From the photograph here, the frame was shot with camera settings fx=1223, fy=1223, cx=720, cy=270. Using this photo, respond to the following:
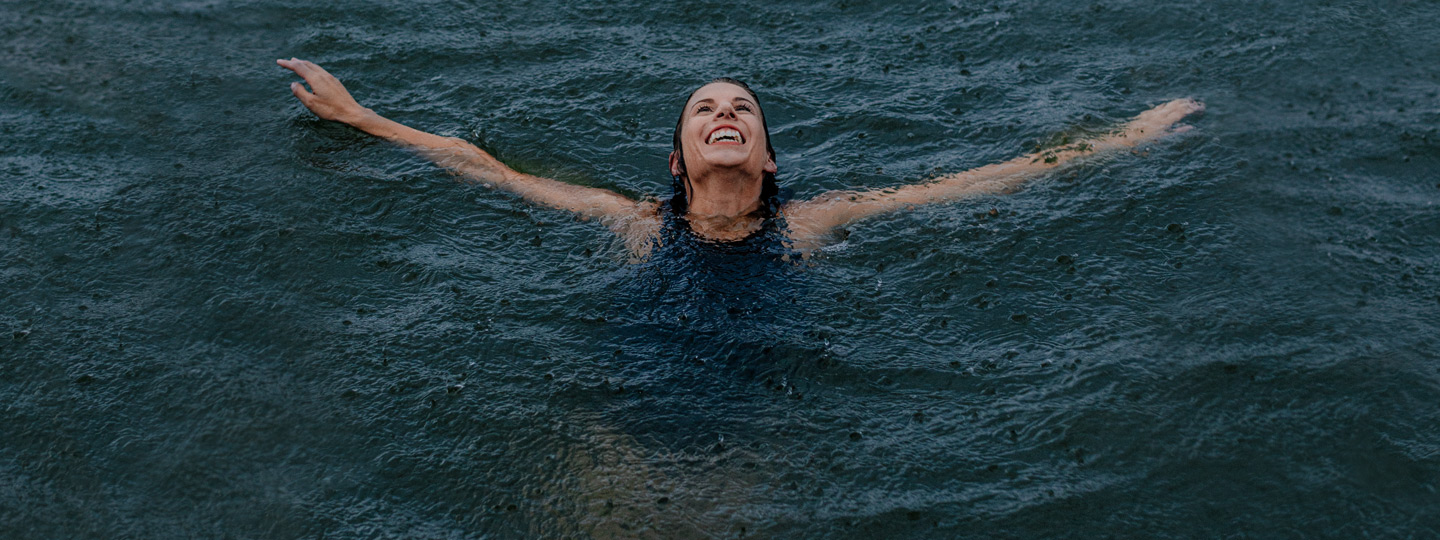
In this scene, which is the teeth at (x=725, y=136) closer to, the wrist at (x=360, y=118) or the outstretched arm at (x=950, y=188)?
the outstretched arm at (x=950, y=188)

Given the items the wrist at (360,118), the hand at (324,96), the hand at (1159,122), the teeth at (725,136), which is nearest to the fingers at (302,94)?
the hand at (324,96)

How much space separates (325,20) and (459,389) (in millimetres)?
5348

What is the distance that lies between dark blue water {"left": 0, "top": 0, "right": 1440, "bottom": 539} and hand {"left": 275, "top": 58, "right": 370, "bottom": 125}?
24 cm

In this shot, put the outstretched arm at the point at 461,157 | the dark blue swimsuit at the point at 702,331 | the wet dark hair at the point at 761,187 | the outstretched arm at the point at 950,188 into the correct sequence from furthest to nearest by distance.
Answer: the outstretched arm at the point at 461,157 → the outstretched arm at the point at 950,188 → the wet dark hair at the point at 761,187 → the dark blue swimsuit at the point at 702,331

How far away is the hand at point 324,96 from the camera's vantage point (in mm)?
7891

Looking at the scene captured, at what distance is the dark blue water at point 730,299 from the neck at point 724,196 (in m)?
0.44

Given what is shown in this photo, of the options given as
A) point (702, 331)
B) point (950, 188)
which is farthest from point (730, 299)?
point (950, 188)

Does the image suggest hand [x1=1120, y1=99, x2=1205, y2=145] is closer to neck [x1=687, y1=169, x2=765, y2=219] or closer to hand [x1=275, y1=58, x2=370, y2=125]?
neck [x1=687, y1=169, x2=765, y2=219]

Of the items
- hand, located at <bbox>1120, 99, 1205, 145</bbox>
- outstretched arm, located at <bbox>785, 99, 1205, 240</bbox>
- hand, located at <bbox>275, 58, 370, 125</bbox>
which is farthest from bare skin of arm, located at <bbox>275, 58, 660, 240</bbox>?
hand, located at <bbox>1120, 99, 1205, 145</bbox>

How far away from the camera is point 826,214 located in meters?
7.45

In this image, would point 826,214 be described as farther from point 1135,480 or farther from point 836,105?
point 1135,480

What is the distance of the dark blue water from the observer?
215 inches

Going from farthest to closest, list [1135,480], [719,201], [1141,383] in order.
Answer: [719,201]
[1141,383]
[1135,480]

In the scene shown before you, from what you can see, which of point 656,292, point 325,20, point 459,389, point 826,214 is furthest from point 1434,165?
point 325,20
